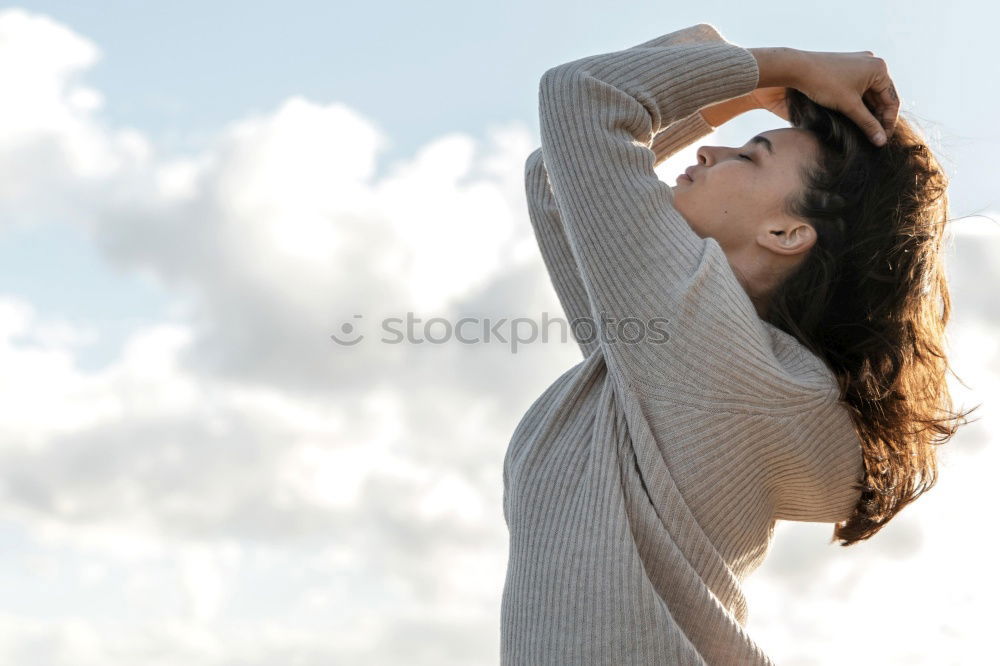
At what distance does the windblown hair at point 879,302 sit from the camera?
95.4 inches

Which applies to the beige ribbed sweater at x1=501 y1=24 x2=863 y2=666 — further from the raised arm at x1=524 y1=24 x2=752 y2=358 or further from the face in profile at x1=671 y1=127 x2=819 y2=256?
the raised arm at x1=524 y1=24 x2=752 y2=358

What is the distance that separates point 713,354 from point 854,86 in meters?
0.94

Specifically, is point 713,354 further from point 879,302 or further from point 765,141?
point 765,141

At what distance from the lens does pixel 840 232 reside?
2.53 metres

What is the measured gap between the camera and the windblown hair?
2424mm

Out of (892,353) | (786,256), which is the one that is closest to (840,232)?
(786,256)

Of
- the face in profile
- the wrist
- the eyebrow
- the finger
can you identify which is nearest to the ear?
the face in profile

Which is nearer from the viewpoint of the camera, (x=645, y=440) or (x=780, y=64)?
(x=645, y=440)

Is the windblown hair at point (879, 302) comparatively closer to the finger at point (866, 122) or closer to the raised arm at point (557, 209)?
the finger at point (866, 122)

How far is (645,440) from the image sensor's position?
2.15 meters

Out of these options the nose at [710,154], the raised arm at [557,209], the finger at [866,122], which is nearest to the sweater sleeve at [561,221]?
the raised arm at [557,209]

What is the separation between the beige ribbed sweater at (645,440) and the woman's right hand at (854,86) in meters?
0.47

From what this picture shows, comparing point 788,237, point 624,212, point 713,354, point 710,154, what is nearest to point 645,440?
point 713,354

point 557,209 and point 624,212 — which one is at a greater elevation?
point 557,209
